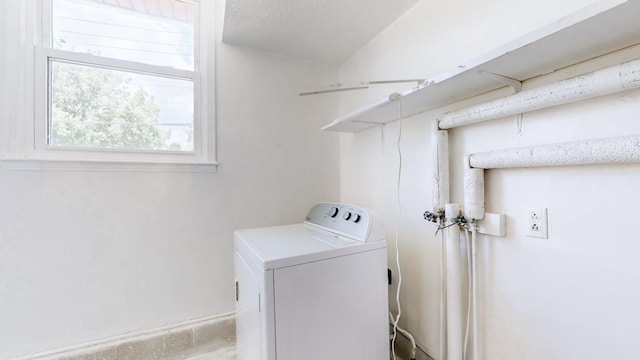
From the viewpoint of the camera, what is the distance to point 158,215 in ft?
5.60

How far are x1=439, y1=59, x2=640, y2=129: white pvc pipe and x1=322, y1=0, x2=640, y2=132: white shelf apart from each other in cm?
8

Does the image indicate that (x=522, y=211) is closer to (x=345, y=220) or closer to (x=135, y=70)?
(x=345, y=220)

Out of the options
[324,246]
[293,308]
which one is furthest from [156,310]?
[324,246]

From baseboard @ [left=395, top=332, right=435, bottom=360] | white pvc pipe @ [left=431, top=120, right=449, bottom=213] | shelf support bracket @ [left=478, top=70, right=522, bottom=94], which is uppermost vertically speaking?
shelf support bracket @ [left=478, top=70, right=522, bottom=94]

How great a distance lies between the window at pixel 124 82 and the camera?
152 cm

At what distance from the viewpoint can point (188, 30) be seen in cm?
185

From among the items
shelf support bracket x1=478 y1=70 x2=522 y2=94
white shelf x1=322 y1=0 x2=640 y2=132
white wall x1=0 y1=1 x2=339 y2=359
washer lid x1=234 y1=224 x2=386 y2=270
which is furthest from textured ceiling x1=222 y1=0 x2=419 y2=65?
washer lid x1=234 y1=224 x2=386 y2=270

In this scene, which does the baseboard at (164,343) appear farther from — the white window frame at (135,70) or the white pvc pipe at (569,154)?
the white pvc pipe at (569,154)

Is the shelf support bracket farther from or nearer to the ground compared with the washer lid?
farther from the ground

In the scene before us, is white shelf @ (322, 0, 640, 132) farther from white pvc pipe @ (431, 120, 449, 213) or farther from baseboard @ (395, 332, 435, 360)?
baseboard @ (395, 332, 435, 360)

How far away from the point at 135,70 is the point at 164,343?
1753mm

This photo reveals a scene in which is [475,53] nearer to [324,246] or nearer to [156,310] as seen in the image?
[324,246]

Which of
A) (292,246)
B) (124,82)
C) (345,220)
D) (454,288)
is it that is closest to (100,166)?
(124,82)

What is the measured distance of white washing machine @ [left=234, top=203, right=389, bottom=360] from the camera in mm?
1024
